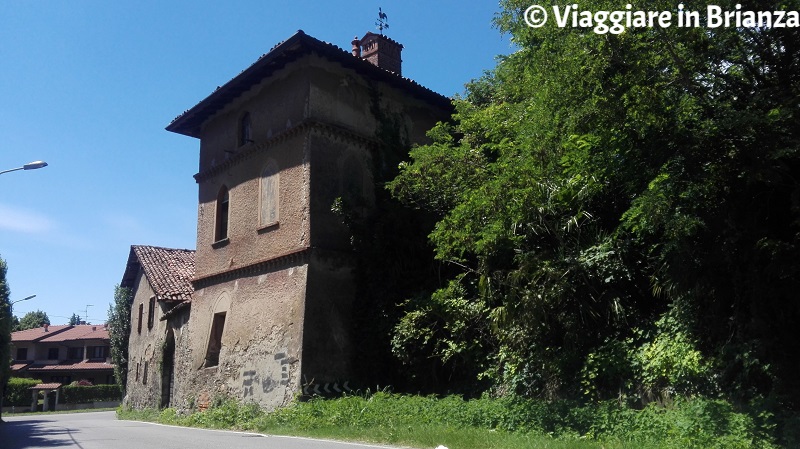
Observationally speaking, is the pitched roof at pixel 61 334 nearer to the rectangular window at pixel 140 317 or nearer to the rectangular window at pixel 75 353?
the rectangular window at pixel 75 353

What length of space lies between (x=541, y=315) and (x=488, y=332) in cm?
239

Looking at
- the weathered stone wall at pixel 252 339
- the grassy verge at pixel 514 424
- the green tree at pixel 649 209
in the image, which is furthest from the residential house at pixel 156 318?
the green tree at pixel 649 209

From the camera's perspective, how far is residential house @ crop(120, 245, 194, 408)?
2469 cm

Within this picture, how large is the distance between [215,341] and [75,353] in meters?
53.1

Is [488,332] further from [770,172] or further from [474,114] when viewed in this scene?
[770,172]

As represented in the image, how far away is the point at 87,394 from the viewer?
52125 millimetres

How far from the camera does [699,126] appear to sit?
8.95 meters

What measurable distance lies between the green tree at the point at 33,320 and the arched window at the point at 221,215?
8431cm

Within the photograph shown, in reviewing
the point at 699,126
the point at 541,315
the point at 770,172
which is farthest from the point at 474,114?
the point at 770,172

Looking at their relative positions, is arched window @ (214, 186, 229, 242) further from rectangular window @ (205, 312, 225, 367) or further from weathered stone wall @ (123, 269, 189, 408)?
weathered stone wall @ (123, 269, 189, 408)

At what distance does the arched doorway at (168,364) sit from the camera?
973 inches

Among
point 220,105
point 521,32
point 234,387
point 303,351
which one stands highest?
point 220,105

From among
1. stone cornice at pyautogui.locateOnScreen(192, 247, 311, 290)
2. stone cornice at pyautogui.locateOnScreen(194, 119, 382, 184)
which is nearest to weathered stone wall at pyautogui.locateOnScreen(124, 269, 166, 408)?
stone cornice at pyautogui.locateOnScreen(192, 247, 311, 290)

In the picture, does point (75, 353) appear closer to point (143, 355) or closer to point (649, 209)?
point (143, 355)
